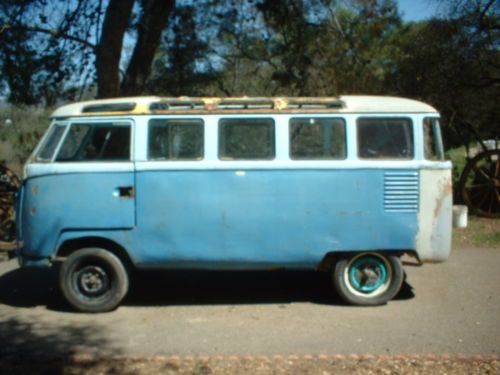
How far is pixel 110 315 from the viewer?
22.6 feet

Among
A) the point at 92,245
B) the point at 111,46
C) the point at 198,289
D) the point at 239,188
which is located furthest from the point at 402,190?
the point at 111,46

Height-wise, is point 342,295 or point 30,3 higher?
point 30,3

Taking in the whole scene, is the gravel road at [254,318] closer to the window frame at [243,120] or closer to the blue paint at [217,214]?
the blue paint at [217,214]

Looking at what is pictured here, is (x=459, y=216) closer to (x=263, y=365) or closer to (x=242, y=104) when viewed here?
(x=242, y=104)

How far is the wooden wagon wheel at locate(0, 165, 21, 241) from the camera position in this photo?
1194cm

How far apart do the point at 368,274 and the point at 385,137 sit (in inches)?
61.6

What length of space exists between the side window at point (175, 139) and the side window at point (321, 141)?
1049 millimetres

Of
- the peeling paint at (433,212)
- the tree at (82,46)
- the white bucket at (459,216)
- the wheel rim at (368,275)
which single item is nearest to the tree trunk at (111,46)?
the tree at (82,46)

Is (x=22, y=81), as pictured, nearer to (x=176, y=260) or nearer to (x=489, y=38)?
(x=176, y=260)

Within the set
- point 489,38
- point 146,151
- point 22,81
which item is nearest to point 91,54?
point 22,81

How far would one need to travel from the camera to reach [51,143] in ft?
22.7

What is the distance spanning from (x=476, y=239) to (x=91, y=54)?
8507 mm

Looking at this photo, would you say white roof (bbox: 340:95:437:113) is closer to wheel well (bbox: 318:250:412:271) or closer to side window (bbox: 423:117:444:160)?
side window (bbox: 423:117:444:160)

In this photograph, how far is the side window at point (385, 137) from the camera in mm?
6828
